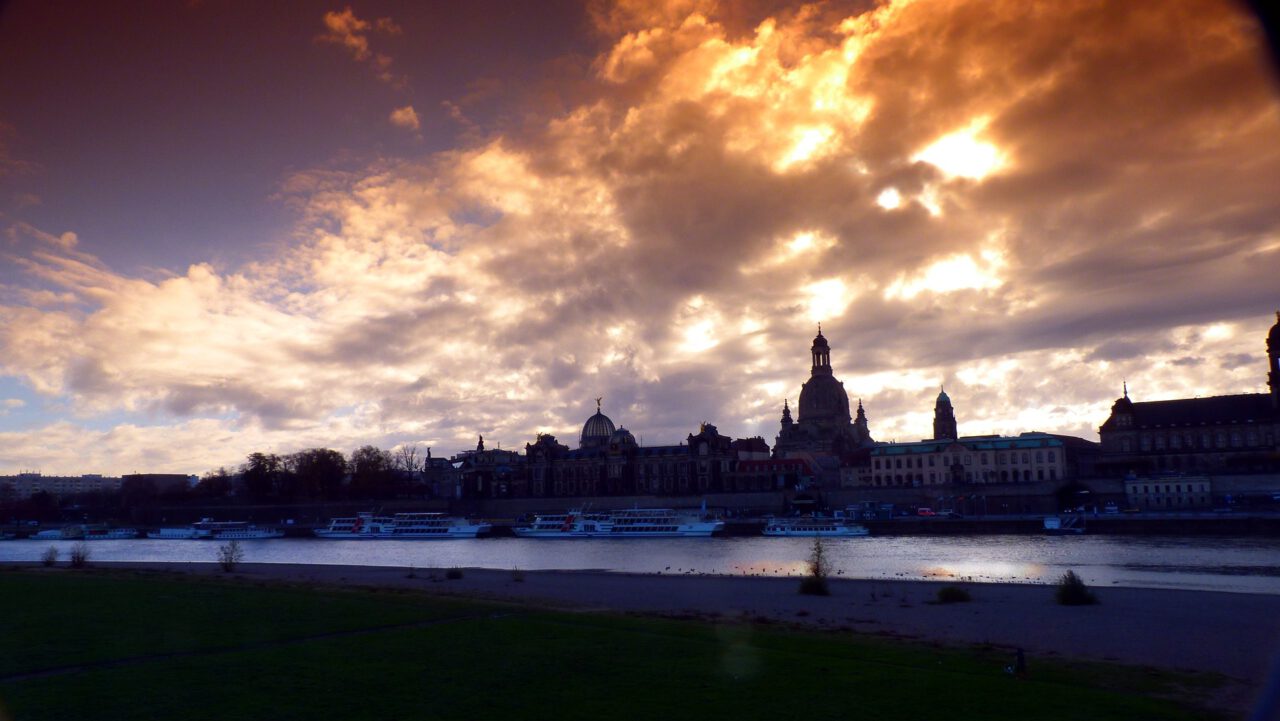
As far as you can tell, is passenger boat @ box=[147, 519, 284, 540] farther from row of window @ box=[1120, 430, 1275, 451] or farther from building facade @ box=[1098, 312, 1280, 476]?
row of window @ box=[1120, 430, 1275, 451]

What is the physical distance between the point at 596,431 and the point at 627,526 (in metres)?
62.0

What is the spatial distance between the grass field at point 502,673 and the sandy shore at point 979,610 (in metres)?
2.73

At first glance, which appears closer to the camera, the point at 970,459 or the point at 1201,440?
the point at 1201,440

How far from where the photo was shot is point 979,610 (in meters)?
26.6

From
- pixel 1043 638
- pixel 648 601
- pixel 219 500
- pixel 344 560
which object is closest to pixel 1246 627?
pixel 1043 638

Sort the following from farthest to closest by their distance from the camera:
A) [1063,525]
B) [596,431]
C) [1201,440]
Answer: [596,431] < [1201,440] < [1063,525]

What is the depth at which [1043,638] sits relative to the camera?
21469 mm

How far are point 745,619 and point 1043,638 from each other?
23.4 ft

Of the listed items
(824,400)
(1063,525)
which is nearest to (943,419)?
(824,400)

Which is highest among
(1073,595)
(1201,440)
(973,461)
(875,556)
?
(1201,440)

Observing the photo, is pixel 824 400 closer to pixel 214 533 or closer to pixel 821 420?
pixel 821 420

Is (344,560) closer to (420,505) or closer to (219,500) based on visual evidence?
(420,505)

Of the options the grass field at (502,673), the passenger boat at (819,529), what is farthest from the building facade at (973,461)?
the grass field at (502,673)

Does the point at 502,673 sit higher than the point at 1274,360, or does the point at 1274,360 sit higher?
the point at 1274,360
